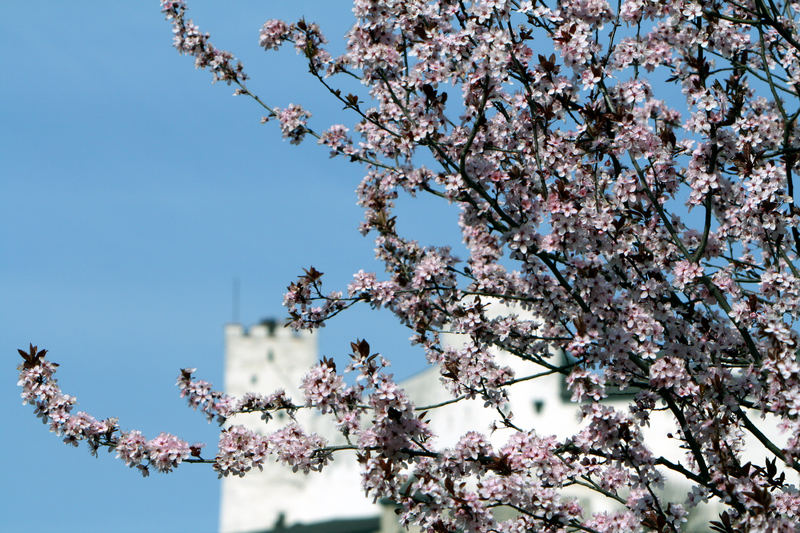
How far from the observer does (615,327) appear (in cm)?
895

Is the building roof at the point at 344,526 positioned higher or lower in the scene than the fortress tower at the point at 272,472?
lower

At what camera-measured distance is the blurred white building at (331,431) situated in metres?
43.2

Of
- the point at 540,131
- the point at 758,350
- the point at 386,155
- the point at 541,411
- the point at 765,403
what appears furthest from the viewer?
the point at 541,411

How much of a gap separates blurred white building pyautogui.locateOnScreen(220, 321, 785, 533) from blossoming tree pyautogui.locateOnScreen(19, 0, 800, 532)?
70.6 ft

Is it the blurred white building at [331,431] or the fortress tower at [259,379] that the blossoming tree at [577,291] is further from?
the fortress tower at [259,379]

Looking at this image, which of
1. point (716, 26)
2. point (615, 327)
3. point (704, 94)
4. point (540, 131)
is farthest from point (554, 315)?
point (716, 26)

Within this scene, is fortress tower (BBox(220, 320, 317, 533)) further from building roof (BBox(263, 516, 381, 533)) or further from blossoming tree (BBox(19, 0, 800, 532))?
blossoming tree (BBox(19, 0, 800, 532))

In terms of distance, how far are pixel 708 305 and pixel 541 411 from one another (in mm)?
40521

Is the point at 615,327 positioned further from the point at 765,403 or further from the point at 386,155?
the point at 386,155

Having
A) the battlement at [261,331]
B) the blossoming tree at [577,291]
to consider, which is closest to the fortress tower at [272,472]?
the battlement at [261,331]

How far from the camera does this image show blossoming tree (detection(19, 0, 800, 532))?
8.66 meters

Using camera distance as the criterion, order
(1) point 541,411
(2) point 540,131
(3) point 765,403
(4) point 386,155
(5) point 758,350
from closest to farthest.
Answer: (3) point 765,403 < (5) point 758,350 < (2) point 540,131 < (4) point 386,155 < (1) point 541,411

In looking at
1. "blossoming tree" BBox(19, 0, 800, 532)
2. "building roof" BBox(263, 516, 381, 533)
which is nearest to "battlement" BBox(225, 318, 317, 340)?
"building roof" BBox(263, 516, 381, 533)

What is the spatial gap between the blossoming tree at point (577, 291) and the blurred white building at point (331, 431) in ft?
70.6
